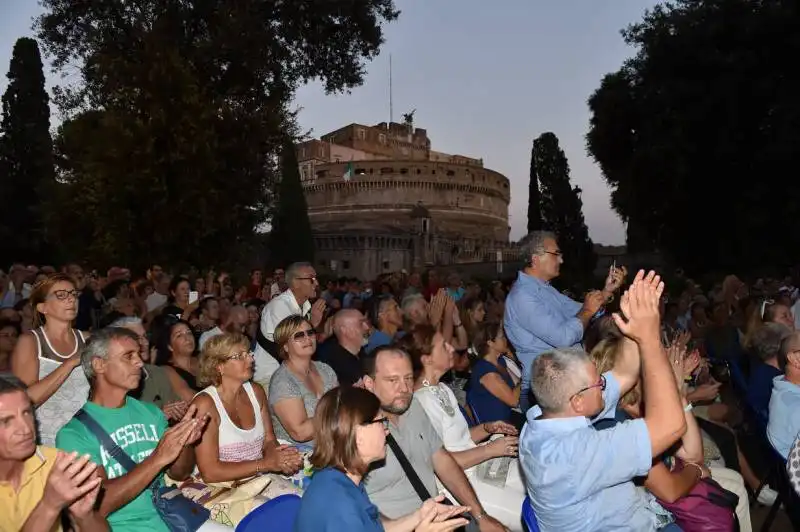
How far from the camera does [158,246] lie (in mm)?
16906

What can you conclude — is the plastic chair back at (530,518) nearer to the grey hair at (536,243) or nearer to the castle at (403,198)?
the grey hair at (536,243)

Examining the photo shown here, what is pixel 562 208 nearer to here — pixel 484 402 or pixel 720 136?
pixel 720 136

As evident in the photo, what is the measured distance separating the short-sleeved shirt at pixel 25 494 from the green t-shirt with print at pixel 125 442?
12.4 inches

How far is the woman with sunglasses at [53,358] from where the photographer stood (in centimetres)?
398

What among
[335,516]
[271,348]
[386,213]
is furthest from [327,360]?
[386,213]

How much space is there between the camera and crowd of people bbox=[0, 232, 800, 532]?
104 inches

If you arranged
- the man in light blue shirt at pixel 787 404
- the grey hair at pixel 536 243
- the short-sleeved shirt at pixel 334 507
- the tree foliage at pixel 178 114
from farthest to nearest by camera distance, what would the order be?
the tree foliage at pixel 178 114 → the grey hair at pixel 536 243 → the man in light blue shirt at pixel 787 404 → the short-sleeved shirt at pixel 334 507

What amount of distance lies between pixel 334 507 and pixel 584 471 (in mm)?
995

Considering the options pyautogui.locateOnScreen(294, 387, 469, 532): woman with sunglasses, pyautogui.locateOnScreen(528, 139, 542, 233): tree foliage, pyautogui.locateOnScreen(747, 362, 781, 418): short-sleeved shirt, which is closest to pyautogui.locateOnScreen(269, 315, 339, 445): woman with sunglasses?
pyautogui.locateOnScreen(294, 387, 469, 532): woman with sunglasses

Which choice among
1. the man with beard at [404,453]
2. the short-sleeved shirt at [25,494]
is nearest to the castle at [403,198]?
the man with beard at [404,453]

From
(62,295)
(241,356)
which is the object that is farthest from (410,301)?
(62,295)

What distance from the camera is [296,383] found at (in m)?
4.58

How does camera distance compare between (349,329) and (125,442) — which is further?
(349,329)

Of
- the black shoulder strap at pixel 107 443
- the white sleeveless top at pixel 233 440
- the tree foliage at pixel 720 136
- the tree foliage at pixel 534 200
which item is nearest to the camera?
the black shoulder strap at pixel 107 443
